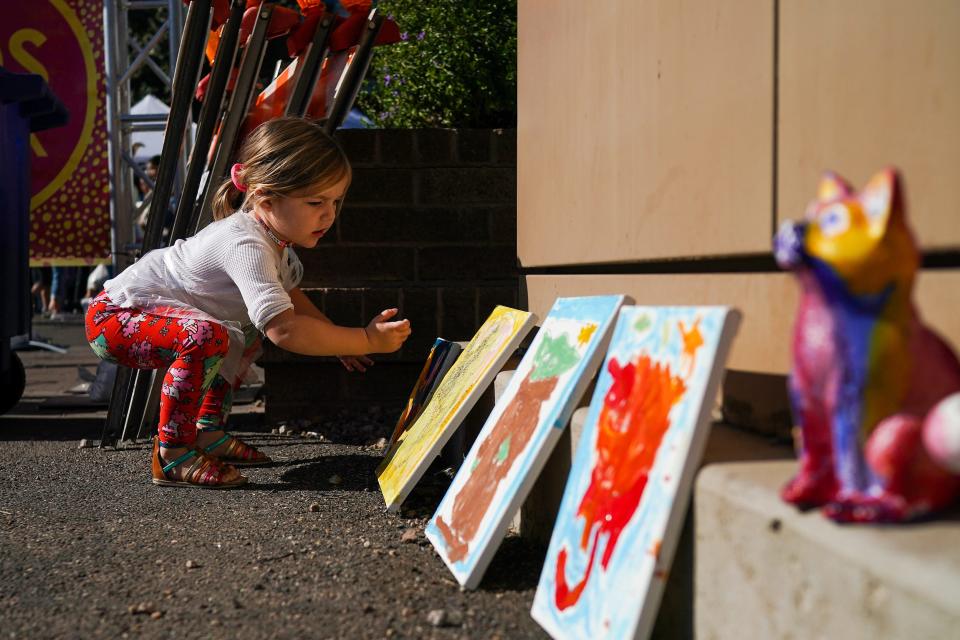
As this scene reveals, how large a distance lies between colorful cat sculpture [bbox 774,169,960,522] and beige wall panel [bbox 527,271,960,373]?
9.7 inches

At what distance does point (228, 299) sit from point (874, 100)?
2.35m

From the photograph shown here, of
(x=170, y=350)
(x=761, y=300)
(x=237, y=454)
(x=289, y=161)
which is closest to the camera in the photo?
(x=761, y=300)

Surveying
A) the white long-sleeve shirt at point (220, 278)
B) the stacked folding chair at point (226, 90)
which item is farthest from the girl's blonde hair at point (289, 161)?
the stacked folding chair at point (226, 90)

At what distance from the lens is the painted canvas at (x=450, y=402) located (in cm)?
252

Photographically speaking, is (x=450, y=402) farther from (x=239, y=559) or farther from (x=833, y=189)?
(x=833, y=189)

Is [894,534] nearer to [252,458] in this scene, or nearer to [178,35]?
[252,458]

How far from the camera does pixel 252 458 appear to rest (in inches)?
139

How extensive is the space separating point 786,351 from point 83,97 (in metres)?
6.06

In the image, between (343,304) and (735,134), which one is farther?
(343,304)

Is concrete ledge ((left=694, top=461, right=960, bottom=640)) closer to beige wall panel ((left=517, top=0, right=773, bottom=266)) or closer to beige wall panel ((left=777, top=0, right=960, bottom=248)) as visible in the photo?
beige wall panel ((left=777, top=0, right=960, bottom=248))

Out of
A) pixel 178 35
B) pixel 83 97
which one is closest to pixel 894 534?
pixel 178 35

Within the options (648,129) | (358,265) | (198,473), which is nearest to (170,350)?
(198,473)

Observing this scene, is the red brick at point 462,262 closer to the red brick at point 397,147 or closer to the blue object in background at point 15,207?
the red brick at point 397,147

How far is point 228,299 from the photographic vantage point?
10.9 feet
